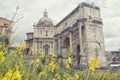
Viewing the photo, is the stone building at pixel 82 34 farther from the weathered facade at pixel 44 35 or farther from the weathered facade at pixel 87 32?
the weathered facade at pixel 44 35

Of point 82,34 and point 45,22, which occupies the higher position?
Answer: point 45,22

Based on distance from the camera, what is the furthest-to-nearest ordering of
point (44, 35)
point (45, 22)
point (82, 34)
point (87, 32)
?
point (45, 22)
point (44, 35)
point (82, 34)
point (87, 32)

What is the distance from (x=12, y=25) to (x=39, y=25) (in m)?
55.7

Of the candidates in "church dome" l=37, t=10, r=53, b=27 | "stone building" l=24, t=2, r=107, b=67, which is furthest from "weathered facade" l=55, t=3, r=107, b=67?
"church dome" l=37, t=10, r=53, b=27

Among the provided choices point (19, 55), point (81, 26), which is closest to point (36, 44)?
point (81, 26)

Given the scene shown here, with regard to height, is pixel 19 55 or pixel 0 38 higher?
pixel 0 38

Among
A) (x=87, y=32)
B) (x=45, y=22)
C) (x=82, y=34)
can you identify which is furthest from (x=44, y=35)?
(x=87, y=32)

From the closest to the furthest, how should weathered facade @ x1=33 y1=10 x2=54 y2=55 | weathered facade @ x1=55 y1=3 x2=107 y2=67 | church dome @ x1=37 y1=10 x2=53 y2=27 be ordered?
weathered facade @ x1=55 y1=3 x2=107 y2=67 → weathered facade @ x1=33 y1=10 x2=54 y2=55 → church dome @ x1=37 y1=10 x2=53 y2=27

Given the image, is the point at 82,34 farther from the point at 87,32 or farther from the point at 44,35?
the point at 44,35

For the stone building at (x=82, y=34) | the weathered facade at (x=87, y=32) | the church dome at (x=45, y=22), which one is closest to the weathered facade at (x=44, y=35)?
the church dome at (x=45, y=22)

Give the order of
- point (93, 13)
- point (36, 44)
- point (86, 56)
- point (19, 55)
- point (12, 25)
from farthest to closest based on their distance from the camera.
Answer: point (36, 44) → point (93, 13) → point (86, 56) → point (19, 55) → point (12, 25)

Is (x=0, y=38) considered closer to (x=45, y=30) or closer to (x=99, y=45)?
(x=99, y=45)

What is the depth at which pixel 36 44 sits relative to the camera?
5662cm

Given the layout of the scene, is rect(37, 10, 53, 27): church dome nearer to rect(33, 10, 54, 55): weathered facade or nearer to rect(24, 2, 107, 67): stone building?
rect(33, 10, 54, 55): weathered facade
